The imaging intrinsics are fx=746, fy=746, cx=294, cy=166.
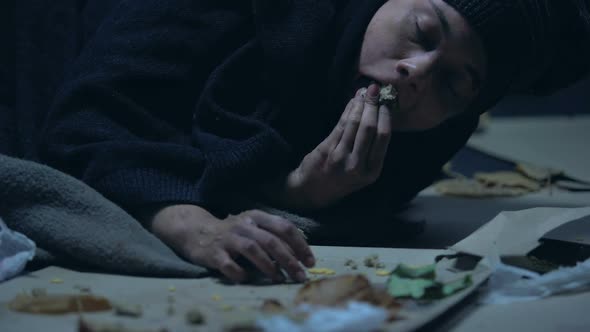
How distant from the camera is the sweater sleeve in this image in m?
1.15

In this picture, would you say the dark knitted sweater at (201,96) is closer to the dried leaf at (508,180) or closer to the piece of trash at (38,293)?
the piece of trash at (38,293)

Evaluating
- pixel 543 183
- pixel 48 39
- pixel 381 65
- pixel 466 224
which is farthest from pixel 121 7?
pixel 543 183

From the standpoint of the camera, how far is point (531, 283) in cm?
96

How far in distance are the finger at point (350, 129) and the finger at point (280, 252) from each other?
25 cm

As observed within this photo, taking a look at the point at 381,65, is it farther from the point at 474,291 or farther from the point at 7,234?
the point at 7,234

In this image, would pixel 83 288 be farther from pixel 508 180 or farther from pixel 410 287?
pixel 508 180

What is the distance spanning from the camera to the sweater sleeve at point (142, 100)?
3.77 ft

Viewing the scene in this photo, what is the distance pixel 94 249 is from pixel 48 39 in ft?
1.96

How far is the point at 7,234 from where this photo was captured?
39.8 inches

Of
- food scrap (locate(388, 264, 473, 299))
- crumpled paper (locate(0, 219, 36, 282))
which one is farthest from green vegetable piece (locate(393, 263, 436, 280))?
crumpled paper (locate(0, 219, 36, 282))

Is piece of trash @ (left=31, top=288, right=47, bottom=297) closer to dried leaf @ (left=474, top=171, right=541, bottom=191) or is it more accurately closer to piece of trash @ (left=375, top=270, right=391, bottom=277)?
piece of trash @ (left=375, top=270, right=391, bottom=277)

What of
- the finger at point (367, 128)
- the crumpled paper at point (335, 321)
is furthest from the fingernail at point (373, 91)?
the crumpled paper at point (335, 321)

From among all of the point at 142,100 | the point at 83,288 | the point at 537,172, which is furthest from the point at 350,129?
the point at 537,172

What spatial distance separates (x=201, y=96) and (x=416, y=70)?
0.36 meters
